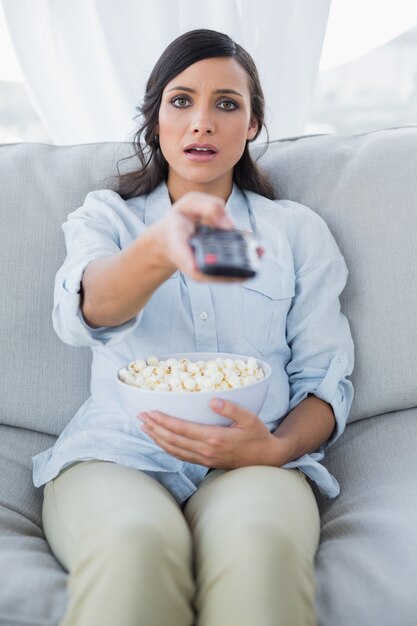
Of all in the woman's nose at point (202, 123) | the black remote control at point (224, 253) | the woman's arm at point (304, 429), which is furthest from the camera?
the woman's nose at point (202, 123)

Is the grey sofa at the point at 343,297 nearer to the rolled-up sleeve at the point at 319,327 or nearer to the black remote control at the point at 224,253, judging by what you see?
the rolled-up sleeve at the point at 319,327

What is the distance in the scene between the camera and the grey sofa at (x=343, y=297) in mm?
1638

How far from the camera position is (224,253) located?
1.01 meters

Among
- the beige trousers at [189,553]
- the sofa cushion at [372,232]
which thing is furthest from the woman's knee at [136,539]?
the sofa cushion at [372,232]

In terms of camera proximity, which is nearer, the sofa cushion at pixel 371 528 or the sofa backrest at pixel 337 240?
the sofa cushion at pixel 371 528

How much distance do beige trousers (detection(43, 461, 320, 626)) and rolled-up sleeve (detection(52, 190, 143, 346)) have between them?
24 centimetres

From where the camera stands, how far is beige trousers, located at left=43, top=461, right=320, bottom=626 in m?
1.08

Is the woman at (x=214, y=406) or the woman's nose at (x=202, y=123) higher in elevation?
the woman's nose at (x=202, y=123)

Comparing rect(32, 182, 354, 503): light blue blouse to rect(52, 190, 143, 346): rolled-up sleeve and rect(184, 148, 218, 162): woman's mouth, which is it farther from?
rect(184, 148, 218, 162): woman's mouth

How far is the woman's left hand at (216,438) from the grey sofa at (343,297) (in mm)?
199

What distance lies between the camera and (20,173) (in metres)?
1.86

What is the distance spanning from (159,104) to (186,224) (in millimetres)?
692

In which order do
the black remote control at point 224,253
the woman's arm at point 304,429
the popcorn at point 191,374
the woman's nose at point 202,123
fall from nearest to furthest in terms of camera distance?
1. the black remote control at point 224,253
2. the popcorn at point 191,374
3. the woman's arm at point 304,429
4. the woman's nose at point 202,123

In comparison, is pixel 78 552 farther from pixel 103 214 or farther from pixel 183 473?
pixel 103 214
